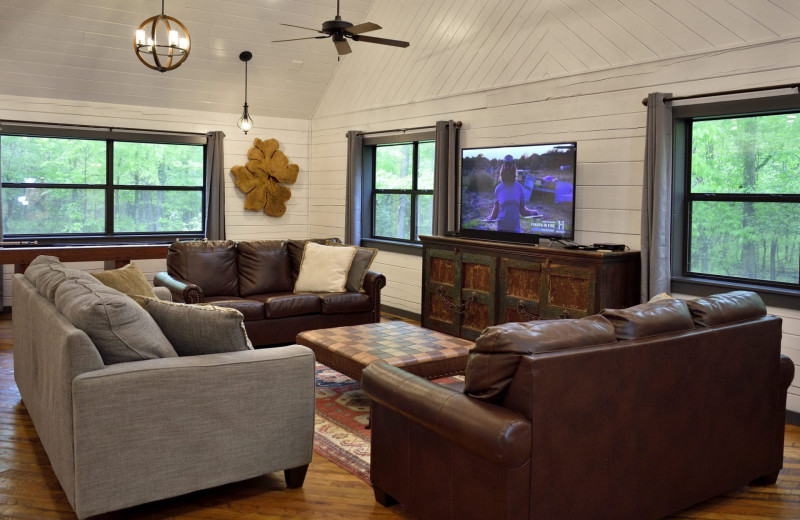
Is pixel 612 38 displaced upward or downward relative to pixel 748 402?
upward

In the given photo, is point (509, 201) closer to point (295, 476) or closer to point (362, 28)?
point (362, 28)

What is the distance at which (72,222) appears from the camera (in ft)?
25.7

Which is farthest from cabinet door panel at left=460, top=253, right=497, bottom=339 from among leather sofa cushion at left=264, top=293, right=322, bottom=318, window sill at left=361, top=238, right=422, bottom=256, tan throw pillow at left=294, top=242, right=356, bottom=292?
window sill at left=361, top=238, right=422, bottom=256

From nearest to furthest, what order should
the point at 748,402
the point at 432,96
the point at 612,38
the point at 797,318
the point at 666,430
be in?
the point at 666,430, the point at 748,402, the point at 797,318, the point at 612,38, the point at 432,96

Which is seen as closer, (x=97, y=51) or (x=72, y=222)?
(x=97, y=51)

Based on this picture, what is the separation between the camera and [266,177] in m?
8.83

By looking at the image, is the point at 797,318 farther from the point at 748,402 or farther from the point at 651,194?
the point at 748,402

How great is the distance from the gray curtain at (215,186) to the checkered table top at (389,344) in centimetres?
413

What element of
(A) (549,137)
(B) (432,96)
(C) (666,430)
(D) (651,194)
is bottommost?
(C) (666,430)

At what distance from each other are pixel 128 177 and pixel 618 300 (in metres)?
5.80

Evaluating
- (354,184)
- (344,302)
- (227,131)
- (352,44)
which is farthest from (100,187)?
(344,302)

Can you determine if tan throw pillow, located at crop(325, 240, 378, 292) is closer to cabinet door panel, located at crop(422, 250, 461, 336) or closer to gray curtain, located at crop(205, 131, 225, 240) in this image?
cabinet door panel, located at crop(422, 250, 461, 336)

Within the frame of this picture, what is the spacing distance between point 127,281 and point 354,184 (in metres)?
4.48

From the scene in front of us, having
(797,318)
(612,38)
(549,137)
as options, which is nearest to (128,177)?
(549,137)
